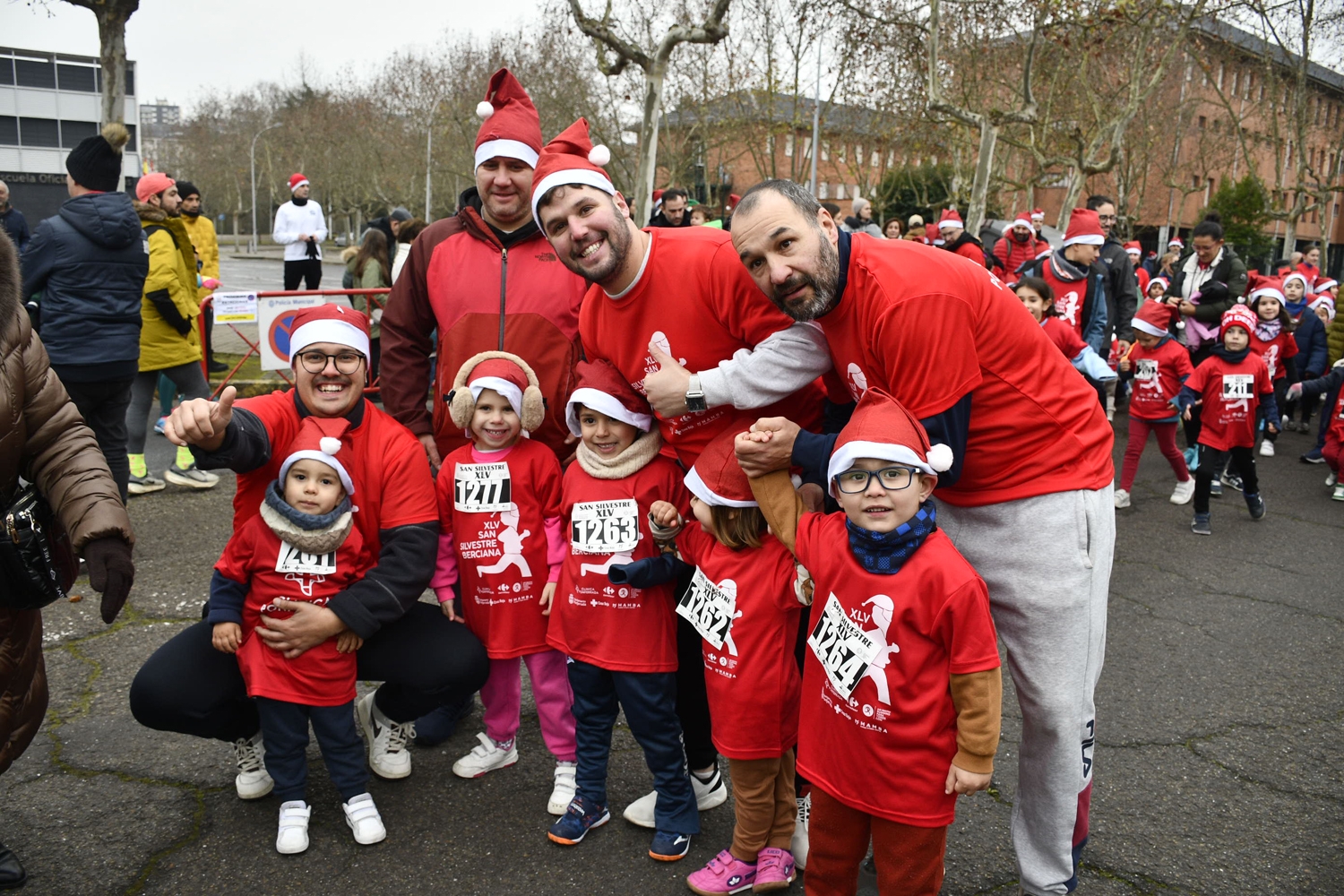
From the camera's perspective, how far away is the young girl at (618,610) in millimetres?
3096

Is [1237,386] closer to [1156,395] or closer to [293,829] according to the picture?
[1156,395]

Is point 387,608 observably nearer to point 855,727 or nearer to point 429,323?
point 429,323

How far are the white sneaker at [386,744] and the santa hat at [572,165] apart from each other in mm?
1925

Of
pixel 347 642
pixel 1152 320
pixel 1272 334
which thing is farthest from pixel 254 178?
pixel 347 642

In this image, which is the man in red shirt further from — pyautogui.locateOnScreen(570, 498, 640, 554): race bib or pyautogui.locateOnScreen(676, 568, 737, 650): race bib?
pyautogui.locateOnScreen(570, 498, 640, 554): race bib

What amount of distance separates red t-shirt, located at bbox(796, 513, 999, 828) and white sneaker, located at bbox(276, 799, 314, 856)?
1780 mm

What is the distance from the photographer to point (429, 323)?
3.94 meters

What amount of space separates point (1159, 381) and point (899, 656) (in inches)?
255

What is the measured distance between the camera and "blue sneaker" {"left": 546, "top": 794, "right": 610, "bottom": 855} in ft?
10.4

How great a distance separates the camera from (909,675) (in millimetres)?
2373

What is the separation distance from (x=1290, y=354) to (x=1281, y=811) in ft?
28.7

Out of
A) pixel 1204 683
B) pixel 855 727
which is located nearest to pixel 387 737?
pixel 855 727

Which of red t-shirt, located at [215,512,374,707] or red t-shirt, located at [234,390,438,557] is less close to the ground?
red t-shirt, located at [234,390,438,557]

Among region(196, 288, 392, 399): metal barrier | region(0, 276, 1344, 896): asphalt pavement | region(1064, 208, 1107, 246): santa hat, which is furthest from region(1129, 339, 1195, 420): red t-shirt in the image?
region(196, 288, 392, 399): metal barrier
